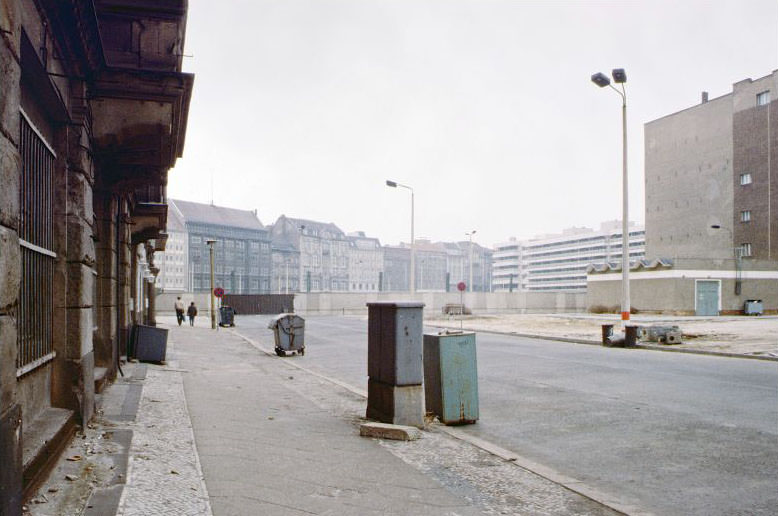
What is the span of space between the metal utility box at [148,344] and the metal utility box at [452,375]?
8725mm

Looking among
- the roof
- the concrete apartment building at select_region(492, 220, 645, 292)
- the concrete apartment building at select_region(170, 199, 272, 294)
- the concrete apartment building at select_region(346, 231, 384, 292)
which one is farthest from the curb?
the concrete apartment building at select_region(346, 231, 384, 292)

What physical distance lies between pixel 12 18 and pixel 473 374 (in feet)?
20.8

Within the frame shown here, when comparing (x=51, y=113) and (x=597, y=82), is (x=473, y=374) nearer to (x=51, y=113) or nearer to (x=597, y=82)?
(x=51, y=113)

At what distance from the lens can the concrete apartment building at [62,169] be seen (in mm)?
3752

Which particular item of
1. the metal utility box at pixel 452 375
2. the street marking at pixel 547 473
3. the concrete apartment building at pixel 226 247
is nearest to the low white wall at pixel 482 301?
the metal utility box at pixel 452 375

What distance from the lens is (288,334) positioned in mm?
18906

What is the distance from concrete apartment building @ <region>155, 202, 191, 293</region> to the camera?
125 meters

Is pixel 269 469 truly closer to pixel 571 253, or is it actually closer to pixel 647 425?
pixel 647 425

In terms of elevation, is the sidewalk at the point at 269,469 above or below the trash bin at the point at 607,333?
above

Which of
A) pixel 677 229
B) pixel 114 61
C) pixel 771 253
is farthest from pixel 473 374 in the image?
pixel 677 229

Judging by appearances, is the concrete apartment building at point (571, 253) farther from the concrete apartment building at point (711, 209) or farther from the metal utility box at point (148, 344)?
the metal utility box at point (148, 344)

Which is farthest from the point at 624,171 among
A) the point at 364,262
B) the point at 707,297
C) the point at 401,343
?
the point at 364,262

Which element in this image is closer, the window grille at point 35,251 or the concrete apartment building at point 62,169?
the concrete apartment building at point 62,169

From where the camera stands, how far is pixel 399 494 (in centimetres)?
520
